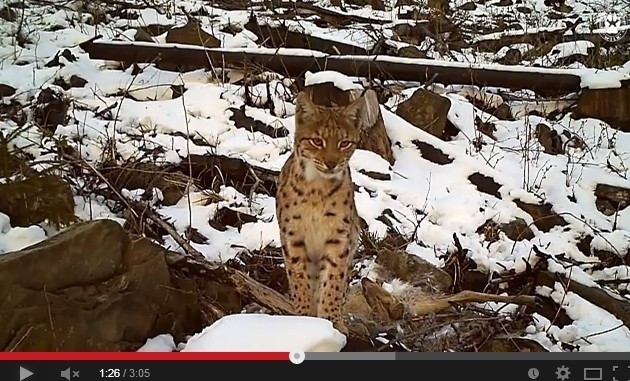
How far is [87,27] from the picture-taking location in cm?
239

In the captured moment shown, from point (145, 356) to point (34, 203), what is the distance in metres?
0.57

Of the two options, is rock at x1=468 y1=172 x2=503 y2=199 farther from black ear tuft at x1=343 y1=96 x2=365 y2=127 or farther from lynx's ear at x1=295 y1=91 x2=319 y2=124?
lynx's ear at x1=295 y1=91 x2=319 y2=124

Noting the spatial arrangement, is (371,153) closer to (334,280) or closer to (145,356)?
(334,280)

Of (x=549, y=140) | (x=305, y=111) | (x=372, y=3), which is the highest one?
(x=305, y=111)

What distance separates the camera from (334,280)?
1.54 m

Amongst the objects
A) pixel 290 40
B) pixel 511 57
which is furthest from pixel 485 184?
pixel 290 40

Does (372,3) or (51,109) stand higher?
(372,3)

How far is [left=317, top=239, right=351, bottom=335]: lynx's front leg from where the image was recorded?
1523 mm

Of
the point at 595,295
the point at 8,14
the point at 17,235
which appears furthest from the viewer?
the point at 8,14

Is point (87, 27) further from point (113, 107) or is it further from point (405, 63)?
point (405, 63)
